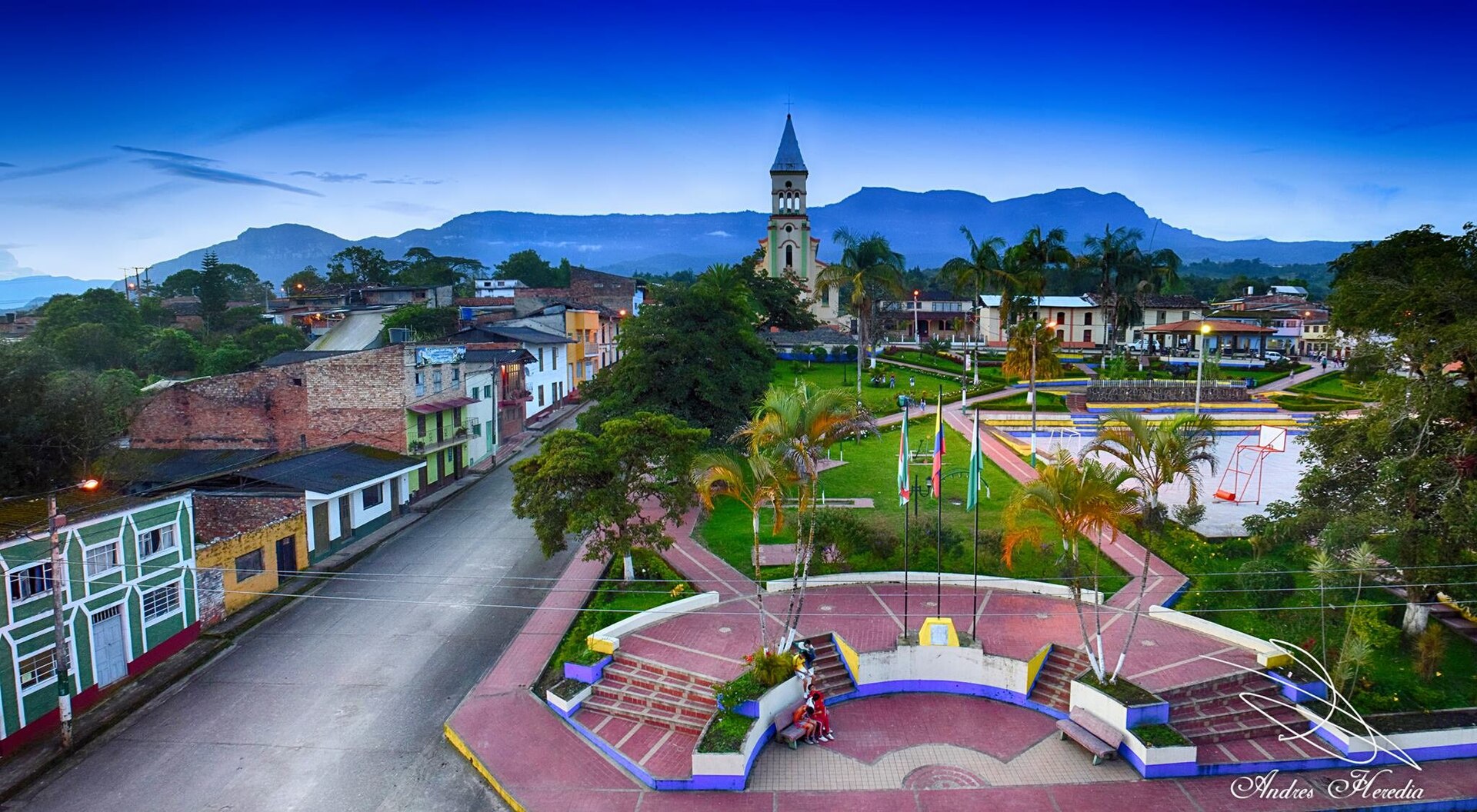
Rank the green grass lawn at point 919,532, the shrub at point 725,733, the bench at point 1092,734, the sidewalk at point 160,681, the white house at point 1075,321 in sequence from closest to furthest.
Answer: the shrub at point 725,733 → the bench at point 1092,734 → the sidewalk at point 160,681 → the green grass lawn at point 919,532 → the white house at point 1075,321

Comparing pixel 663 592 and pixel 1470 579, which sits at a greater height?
pixel 1470 579

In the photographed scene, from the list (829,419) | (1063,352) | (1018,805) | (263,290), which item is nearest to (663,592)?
(829,419)

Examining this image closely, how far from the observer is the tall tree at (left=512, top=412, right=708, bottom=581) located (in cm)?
1998

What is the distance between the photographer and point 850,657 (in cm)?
1642

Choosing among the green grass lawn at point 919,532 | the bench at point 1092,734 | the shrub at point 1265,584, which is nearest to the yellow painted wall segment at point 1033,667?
the bench at point 1092,734

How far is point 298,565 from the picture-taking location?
23844mm

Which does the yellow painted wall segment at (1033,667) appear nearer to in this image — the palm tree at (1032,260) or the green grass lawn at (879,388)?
the green grass lawn at (879,388)

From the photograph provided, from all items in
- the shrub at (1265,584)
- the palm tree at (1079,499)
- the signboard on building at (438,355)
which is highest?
the signboard on building at (438,355)

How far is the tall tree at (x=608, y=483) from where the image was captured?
20.0 meters

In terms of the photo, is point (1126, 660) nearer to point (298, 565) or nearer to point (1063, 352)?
point (298, 565)

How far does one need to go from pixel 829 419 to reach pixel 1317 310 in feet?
261

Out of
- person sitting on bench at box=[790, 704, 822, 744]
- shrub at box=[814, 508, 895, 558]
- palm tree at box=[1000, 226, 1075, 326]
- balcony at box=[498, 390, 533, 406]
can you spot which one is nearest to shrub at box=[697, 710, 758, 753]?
person sitting on bench at box=[790, 704, 822, 744]

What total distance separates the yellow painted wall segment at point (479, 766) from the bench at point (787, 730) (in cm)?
462

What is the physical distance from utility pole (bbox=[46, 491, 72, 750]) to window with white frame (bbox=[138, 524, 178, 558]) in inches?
79.0
